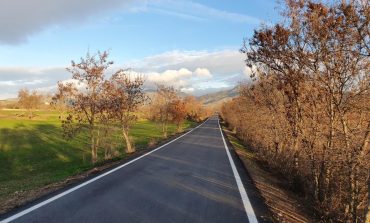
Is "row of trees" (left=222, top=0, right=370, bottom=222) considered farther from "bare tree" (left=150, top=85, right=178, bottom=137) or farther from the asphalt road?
"bare tree" (left=150, top=85, right=178, bottom=137)

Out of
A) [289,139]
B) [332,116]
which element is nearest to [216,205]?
[332,116]

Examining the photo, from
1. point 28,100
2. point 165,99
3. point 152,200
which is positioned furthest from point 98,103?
point 28,100

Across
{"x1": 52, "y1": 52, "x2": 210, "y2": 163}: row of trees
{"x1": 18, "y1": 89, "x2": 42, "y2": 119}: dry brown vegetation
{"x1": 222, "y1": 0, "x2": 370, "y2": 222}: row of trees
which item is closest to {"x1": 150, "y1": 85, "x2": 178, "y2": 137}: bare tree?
{"x1": 52, "y1": 52, "x2": 210, "y2": 163}: row of trees

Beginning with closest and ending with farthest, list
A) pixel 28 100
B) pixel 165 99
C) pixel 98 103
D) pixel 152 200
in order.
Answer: pixel 152 200
pixel 98 103
pixel 165 99
pixel 28 100

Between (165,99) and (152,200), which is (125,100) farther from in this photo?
(165,99)

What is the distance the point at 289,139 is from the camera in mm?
16656

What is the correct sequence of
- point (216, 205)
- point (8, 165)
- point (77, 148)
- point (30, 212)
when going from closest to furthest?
point (30, 212) < point (216, 205) < point (8, 165) < point (77, 148)

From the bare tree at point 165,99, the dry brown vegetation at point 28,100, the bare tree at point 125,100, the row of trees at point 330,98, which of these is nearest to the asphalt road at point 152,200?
the row of trees at point 330,98

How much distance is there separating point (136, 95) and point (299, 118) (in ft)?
46.4

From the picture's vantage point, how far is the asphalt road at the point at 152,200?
24.0ft

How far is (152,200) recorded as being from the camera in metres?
8.84

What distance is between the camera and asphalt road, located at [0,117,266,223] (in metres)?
7.31

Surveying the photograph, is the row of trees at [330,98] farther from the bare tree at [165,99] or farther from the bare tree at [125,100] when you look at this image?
the bare tree at [165,99]

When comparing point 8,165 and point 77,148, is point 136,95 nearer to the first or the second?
point 8,165
